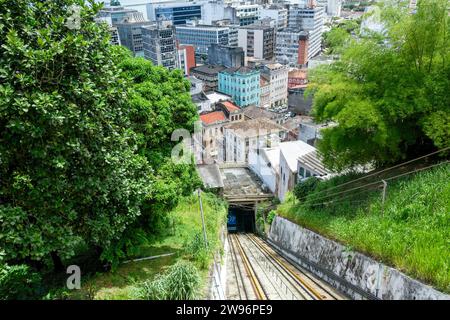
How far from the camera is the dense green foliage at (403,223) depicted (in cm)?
755

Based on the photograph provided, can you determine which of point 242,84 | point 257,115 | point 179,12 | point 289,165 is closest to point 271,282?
point 289,165

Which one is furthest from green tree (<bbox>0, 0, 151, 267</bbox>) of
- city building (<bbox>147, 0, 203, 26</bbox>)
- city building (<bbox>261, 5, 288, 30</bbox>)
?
city building (<bbox>147, 0, 203, 26</bbox>)

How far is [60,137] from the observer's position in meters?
6.30

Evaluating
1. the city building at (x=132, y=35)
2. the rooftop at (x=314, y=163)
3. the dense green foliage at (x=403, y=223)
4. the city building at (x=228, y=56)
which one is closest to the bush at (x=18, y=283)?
the dense green foliage at (x=403, y=223)

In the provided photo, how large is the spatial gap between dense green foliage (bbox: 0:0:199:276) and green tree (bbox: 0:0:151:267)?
→ 2 centimetres

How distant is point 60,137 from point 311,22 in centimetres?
10017

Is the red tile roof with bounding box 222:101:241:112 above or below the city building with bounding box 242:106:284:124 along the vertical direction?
above

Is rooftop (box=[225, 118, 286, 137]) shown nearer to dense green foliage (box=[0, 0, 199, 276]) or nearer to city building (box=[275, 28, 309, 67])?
dense green foliage (box=[0, 0, 199, 276])

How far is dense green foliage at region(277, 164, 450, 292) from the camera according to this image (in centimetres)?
755

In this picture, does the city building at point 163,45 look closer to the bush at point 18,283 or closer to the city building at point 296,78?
the city building at point 296,78

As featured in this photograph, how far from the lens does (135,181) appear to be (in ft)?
27.0

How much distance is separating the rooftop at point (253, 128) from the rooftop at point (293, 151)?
11175 millimetres

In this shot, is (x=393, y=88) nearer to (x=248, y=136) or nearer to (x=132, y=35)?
(x=248, y=136)

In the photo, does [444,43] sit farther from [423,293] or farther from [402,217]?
[423,293]
